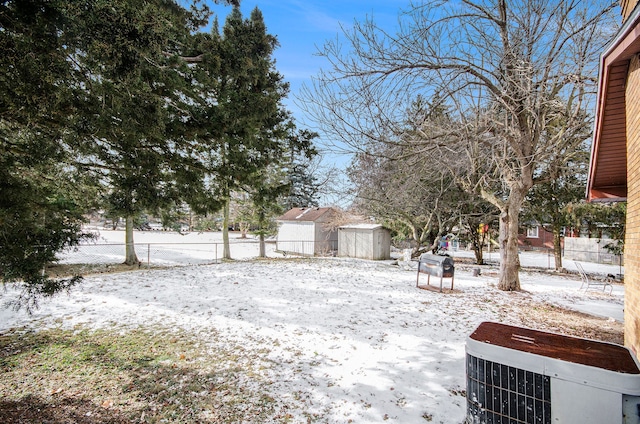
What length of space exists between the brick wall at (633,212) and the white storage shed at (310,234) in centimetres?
1685

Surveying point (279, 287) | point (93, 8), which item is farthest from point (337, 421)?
point (279, 287)

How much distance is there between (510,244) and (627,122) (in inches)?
260

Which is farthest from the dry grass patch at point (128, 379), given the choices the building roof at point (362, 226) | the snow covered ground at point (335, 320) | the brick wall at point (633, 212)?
the building roof at point (362, 226)

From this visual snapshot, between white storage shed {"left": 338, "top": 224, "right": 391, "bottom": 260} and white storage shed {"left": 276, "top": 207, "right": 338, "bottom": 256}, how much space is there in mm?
1333

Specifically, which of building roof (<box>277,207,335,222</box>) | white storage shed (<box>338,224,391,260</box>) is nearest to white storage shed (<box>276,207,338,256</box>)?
building roof (<box>277,207,335,222</box>)

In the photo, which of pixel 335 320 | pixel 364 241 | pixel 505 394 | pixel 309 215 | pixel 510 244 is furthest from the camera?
pixel 309 215

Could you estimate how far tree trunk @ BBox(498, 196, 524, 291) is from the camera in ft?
30.9

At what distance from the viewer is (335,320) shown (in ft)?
20.2

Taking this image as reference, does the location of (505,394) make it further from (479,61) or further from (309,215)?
(309,215)

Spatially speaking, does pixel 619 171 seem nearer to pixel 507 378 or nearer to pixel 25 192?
pixel 507 378

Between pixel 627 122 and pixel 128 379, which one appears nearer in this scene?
pixel 627 122

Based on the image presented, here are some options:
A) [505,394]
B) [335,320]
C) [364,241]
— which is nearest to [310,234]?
[364,241]

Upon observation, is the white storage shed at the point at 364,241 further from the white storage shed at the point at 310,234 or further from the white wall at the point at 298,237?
the white wall at the point at 298,237

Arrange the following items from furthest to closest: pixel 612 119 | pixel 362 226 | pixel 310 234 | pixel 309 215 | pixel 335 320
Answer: pixel 309 215, pixel 310 234, pixel 362 226, pixel 335 320, pixel 612 119
